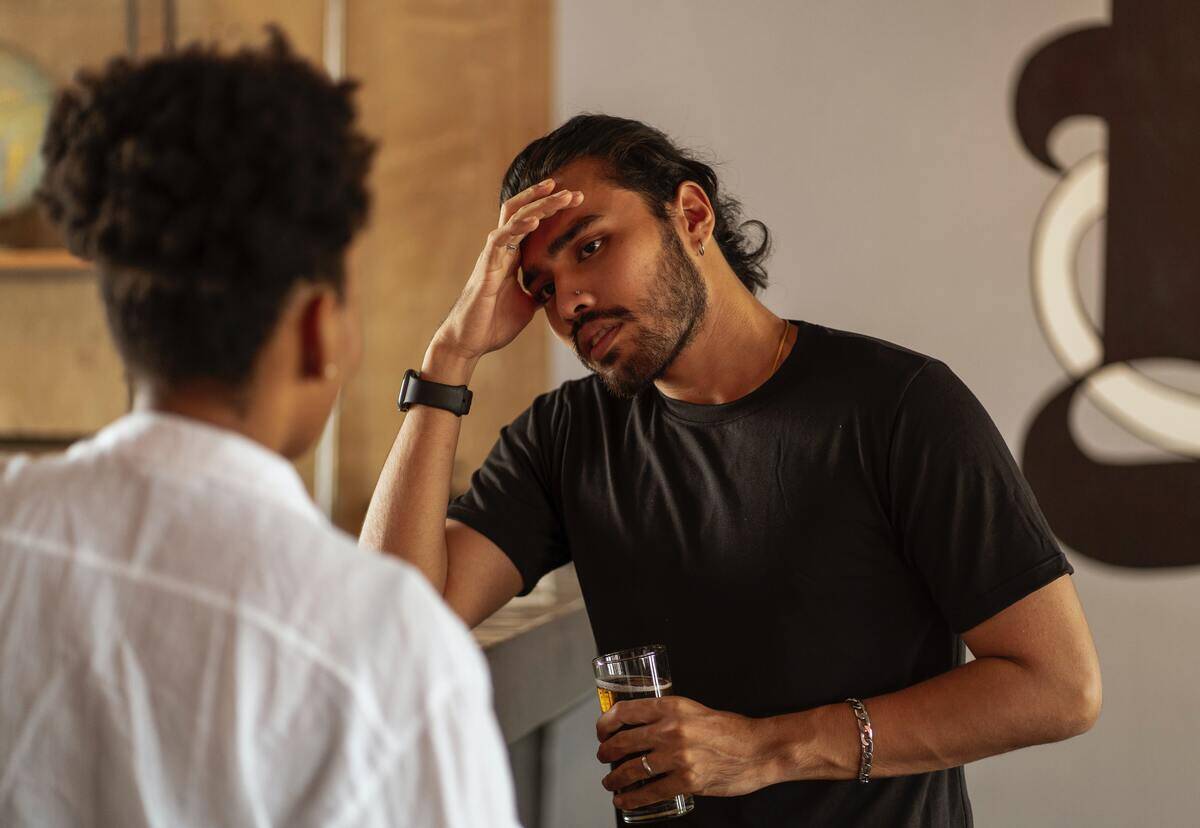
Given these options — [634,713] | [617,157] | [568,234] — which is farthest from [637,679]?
[617,157]

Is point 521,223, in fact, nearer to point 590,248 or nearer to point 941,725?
point 590,248

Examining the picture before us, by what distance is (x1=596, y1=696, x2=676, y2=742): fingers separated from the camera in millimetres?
1154

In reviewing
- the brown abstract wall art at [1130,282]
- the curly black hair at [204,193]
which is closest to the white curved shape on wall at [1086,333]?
the brown abstract wall art at [1130,282]

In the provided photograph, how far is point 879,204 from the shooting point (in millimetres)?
2547

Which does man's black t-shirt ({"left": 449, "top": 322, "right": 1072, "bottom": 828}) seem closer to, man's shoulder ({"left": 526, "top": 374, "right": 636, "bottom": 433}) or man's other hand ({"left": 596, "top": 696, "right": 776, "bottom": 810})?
man's shoulder ({"left": 526, "top": 374, "right": 636, "bottom": 433})

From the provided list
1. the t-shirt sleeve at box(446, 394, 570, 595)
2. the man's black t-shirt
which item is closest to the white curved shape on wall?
the man's black t-shirt

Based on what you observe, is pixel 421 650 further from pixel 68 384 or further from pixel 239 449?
Answer: pixel 68 384

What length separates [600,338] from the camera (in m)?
1.47

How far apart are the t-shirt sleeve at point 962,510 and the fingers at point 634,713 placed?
0.35 metres

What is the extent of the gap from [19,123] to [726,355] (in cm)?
220

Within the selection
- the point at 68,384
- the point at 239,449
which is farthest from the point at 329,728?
the point at 68,384

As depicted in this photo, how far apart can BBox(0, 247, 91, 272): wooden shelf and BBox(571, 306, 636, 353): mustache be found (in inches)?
74.9

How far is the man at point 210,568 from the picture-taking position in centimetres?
58

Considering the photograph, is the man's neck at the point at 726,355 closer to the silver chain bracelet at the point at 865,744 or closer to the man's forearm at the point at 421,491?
the man's forearm at the point at 421,491
